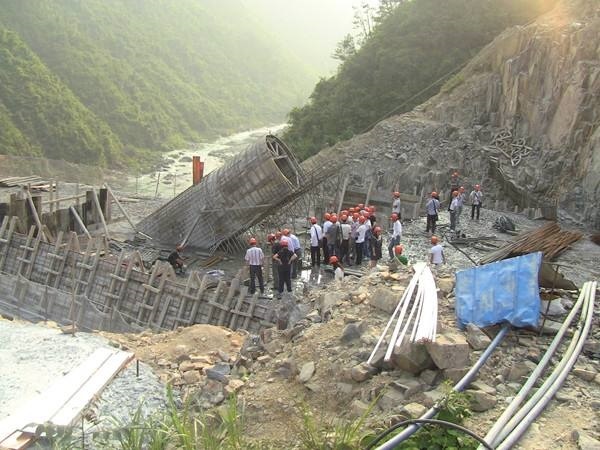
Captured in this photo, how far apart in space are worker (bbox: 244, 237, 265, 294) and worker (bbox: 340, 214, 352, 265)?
2.29 metres

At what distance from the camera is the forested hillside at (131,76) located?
4866cm

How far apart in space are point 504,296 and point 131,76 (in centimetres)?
6449

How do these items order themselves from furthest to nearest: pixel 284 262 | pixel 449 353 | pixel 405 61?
pixel 405 61 → pixel 284 262 → pixel 449 353

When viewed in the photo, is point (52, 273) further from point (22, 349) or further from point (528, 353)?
point (528, 353)

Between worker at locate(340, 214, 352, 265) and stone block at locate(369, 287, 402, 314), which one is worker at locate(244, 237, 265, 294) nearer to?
worker at locate(340, 214, 352, 265)

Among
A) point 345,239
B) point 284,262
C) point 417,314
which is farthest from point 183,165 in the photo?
point 417,314

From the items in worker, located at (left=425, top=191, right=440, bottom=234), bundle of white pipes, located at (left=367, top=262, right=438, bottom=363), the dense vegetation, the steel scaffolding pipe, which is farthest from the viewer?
the dense vegetation

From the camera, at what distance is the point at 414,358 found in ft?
22.4

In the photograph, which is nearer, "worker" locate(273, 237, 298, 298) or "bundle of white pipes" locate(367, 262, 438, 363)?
"bundle of white pipes" locate(367, 262, 438, 363)

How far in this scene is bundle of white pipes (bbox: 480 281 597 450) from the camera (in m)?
5.61

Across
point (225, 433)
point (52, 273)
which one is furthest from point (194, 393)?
point (52, 273)

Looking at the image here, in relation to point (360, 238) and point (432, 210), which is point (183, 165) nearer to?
point (432, 210)

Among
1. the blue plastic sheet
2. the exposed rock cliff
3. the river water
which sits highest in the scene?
the exposed rock cliff

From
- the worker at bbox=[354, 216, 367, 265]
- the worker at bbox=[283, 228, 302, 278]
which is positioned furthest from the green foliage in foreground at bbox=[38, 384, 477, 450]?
the worker at bbox=[354, 216, 367, 265]
